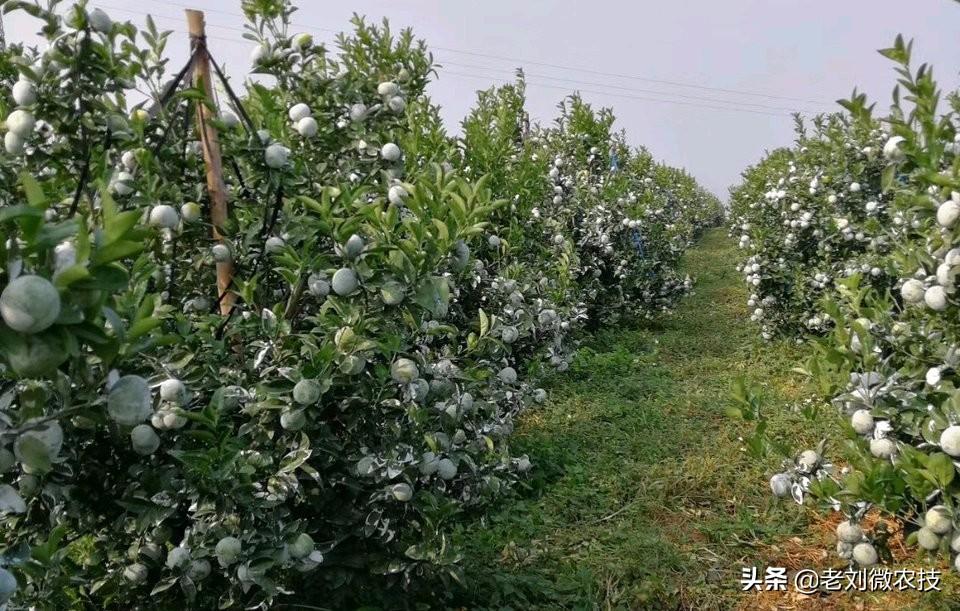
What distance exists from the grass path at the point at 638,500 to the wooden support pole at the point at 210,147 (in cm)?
138

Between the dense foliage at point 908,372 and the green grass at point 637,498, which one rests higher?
the dense foliage at point 908,372

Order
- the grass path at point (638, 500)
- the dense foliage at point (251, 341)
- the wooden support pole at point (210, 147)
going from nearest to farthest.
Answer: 1. the dense foliage at point (251, 341)
2. the wooden support pole at point (210, 147)
3. the grass path at point (638, 500)

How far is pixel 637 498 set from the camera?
3439mm

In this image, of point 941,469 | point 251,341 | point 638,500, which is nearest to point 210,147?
point 251,341

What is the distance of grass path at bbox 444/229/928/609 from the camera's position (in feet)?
8.64

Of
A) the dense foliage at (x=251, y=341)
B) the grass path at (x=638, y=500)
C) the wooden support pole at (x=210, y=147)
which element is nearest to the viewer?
the dense foliage at (x=251, y=341)

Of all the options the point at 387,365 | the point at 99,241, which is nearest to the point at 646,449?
the point at 387,365

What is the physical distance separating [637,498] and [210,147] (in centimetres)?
254

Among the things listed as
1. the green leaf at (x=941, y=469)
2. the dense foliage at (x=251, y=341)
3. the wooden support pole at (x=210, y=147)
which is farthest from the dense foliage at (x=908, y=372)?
the wooden support pole at (x=210, y=147)

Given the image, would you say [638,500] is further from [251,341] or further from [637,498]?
[251,341]

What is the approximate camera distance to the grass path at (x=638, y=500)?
8.64 feet

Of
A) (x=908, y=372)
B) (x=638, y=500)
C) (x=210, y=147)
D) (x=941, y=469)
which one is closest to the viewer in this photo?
(x=941, y=469)

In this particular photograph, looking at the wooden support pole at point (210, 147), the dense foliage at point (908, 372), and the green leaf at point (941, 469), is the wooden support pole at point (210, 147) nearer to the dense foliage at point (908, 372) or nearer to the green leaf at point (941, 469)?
the dense foliage at point (908, 372)

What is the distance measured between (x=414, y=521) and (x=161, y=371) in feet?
2.68
